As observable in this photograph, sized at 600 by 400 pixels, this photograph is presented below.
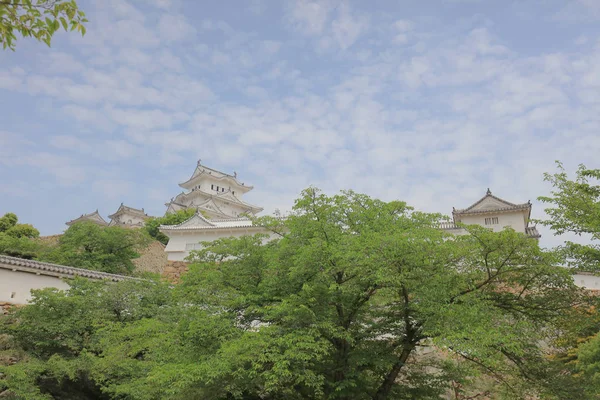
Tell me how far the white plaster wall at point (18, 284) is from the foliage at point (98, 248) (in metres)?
4.43

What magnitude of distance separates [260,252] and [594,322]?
21.1ft

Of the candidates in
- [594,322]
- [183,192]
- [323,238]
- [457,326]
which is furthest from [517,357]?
[183,192]

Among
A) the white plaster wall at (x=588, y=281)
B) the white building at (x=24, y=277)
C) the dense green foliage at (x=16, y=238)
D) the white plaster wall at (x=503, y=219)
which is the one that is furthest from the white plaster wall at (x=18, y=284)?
the white plaster wall at (x=588, y=281)

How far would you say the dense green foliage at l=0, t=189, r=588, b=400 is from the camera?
768 cm

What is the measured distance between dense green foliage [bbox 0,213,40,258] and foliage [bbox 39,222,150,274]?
1.62 m

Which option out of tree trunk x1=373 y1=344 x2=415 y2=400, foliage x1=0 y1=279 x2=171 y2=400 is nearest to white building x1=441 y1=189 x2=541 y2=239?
tree trunk x1=373 y1=344 x2=415 y2=400

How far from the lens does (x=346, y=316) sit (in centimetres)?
903

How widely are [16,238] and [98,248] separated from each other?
669cm

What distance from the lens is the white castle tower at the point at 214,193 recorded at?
45.6m

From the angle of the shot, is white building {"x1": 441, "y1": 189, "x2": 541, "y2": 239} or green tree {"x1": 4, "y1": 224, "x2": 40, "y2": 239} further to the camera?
green tree {"x1": 4, "y1": 224, "x2": 40, "y2": 239}

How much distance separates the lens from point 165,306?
13445mm

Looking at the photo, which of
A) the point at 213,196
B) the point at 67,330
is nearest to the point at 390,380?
the point at 67,330

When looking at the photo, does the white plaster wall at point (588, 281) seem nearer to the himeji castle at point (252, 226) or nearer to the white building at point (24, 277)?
the himeji castle at point (252, 226)

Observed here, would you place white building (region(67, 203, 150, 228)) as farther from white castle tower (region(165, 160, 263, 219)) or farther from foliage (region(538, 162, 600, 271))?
foliage (region(538, 162, 600, 271))
